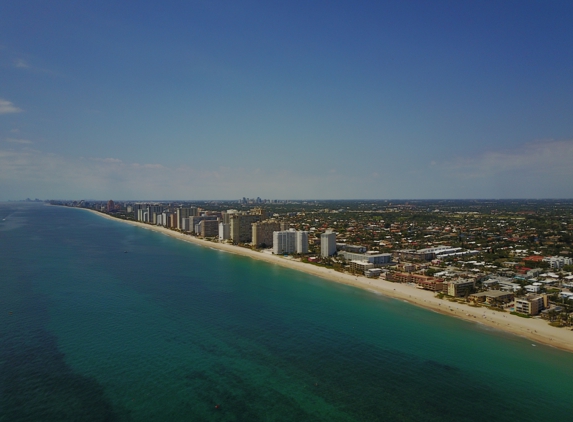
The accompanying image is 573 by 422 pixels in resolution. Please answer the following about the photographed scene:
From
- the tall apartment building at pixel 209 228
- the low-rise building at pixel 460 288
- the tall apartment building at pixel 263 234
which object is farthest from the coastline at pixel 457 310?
the tall apartment building at pixel 209 228

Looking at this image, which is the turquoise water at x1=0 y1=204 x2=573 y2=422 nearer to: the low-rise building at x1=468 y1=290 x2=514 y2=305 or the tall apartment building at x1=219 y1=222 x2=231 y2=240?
the low-rise building at x1=468 y1=290 x2=514 y2=305

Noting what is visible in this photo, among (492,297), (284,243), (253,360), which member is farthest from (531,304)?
(284,243)

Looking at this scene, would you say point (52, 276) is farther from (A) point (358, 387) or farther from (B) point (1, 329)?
(A) point (358, 387)

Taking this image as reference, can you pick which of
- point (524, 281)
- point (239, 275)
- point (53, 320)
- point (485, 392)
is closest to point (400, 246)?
point (524, 281)

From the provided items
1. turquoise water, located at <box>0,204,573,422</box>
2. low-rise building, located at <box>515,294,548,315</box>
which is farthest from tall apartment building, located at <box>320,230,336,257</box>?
low-rise building, located at <box>515,294,548,315</box>

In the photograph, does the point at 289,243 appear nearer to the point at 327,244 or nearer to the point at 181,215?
the point at 327,244
